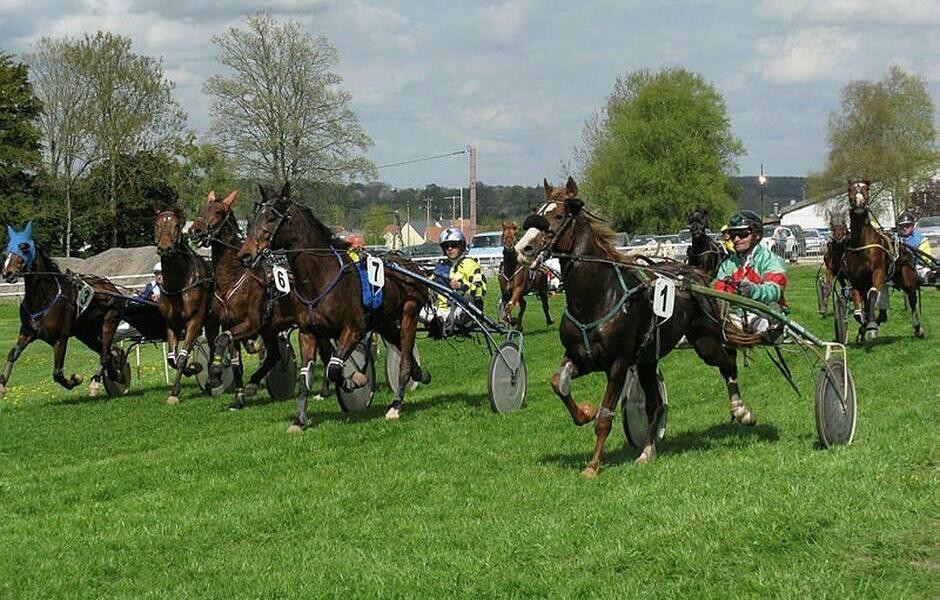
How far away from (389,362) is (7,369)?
5.47 meters

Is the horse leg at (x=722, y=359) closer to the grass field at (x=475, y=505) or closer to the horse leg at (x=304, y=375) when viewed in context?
the grass field at (x=475, y=505)

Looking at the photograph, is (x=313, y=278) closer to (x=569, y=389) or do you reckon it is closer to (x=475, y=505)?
(x=569, y=389)

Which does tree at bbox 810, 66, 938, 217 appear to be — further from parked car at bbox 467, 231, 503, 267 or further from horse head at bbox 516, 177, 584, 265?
horse head at bbox 516, 177, 584, 265

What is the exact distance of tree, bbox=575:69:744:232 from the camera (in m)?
76.5

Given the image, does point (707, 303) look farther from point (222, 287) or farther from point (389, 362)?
point (222, 287)

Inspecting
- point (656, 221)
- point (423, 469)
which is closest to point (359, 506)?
point (423, 469)

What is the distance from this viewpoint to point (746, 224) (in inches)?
419

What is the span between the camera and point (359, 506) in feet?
28.3

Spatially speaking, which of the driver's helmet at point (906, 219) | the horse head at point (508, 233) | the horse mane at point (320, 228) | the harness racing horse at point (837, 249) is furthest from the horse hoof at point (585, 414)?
the driver's helmet at point (906, 219)

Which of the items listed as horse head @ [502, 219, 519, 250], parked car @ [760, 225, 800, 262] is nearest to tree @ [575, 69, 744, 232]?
parked car @ [760, 225, 800, 262]

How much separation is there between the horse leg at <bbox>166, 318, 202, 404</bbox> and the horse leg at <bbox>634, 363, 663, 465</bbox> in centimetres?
691

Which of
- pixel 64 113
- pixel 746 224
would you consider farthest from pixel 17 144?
pixel 746 224

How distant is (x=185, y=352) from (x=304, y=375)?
313 cm

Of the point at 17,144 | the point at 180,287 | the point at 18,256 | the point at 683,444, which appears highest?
the point at 17,144
